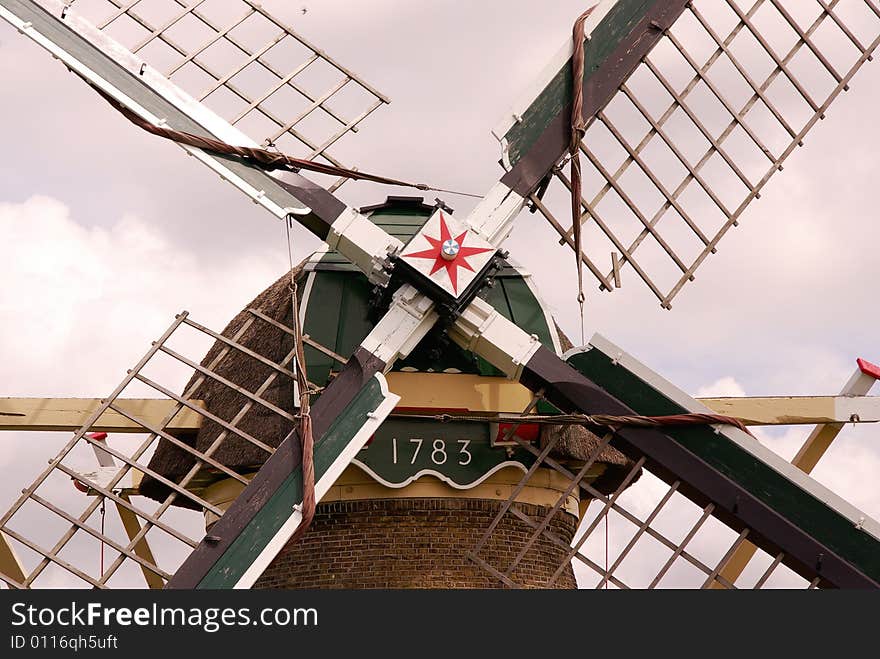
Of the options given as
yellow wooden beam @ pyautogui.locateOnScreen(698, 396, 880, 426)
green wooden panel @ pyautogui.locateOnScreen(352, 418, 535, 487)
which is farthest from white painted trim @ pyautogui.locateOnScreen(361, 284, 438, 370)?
yellow wooden beam @ pyautogui.locateOnScreen(698, 396, 880, 426)

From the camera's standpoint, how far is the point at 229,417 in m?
10.1

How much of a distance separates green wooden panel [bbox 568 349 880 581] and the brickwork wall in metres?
1.26

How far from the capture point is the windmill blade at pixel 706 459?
8.91 meters

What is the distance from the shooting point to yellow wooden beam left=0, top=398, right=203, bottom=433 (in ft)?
33.0

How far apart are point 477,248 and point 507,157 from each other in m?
0.60

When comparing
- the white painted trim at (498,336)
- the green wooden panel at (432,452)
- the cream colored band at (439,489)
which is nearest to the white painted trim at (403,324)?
the white painted trim at (498,336)

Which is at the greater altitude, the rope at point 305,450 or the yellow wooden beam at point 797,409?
the yellow wooden beam at point 797,409

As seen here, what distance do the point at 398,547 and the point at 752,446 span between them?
6.79ft

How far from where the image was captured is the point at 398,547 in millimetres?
9602

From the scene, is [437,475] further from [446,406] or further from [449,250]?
[449,250]

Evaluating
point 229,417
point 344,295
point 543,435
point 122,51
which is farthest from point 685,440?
point 122,51

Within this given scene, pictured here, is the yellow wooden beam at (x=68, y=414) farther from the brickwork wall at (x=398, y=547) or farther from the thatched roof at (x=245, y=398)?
the brickwork wall at (x=398, y=547)

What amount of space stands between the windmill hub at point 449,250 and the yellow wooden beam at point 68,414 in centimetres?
208

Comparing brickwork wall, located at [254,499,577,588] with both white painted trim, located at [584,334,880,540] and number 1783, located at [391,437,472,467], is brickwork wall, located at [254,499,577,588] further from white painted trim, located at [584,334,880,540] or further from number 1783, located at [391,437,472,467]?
white painted trim, located at [584,334,880,540]
